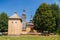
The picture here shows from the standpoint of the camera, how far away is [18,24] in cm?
6419

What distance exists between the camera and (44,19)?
59062mm

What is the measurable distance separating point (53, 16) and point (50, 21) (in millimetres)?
4109

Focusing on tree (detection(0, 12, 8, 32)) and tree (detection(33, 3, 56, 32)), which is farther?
tree (detection(0, 12, 8, 32))

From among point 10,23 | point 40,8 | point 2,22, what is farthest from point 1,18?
point 40,8

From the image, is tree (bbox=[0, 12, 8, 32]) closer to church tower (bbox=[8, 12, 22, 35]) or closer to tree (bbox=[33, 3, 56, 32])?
church tower (bbox=[8, 12, 22, 35])

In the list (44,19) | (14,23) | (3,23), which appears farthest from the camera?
(3,23)

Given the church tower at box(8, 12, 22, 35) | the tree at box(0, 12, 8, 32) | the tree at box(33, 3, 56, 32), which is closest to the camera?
the tree at box(33, 3, 56, 32)

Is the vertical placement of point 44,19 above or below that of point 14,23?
above

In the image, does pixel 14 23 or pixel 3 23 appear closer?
pixel 14 23

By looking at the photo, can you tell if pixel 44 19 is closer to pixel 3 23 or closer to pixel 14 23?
pixel 14 23

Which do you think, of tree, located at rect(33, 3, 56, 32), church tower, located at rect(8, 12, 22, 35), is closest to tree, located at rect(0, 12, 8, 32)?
church tower, located at rect(8, 12, 22, 35)

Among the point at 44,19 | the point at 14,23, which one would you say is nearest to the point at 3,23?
the point at 14,23

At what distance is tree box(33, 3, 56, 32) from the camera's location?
5791cm

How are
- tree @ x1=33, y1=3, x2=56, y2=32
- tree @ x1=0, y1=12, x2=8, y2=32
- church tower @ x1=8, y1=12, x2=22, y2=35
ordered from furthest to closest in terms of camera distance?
tree @ x1=0, y1=12, x2=8, y2=32 < church tower @ x1=8, y1=12, x2=22, y2=35 < tree @ x1=33, y1=3, x2=56, y2=32
